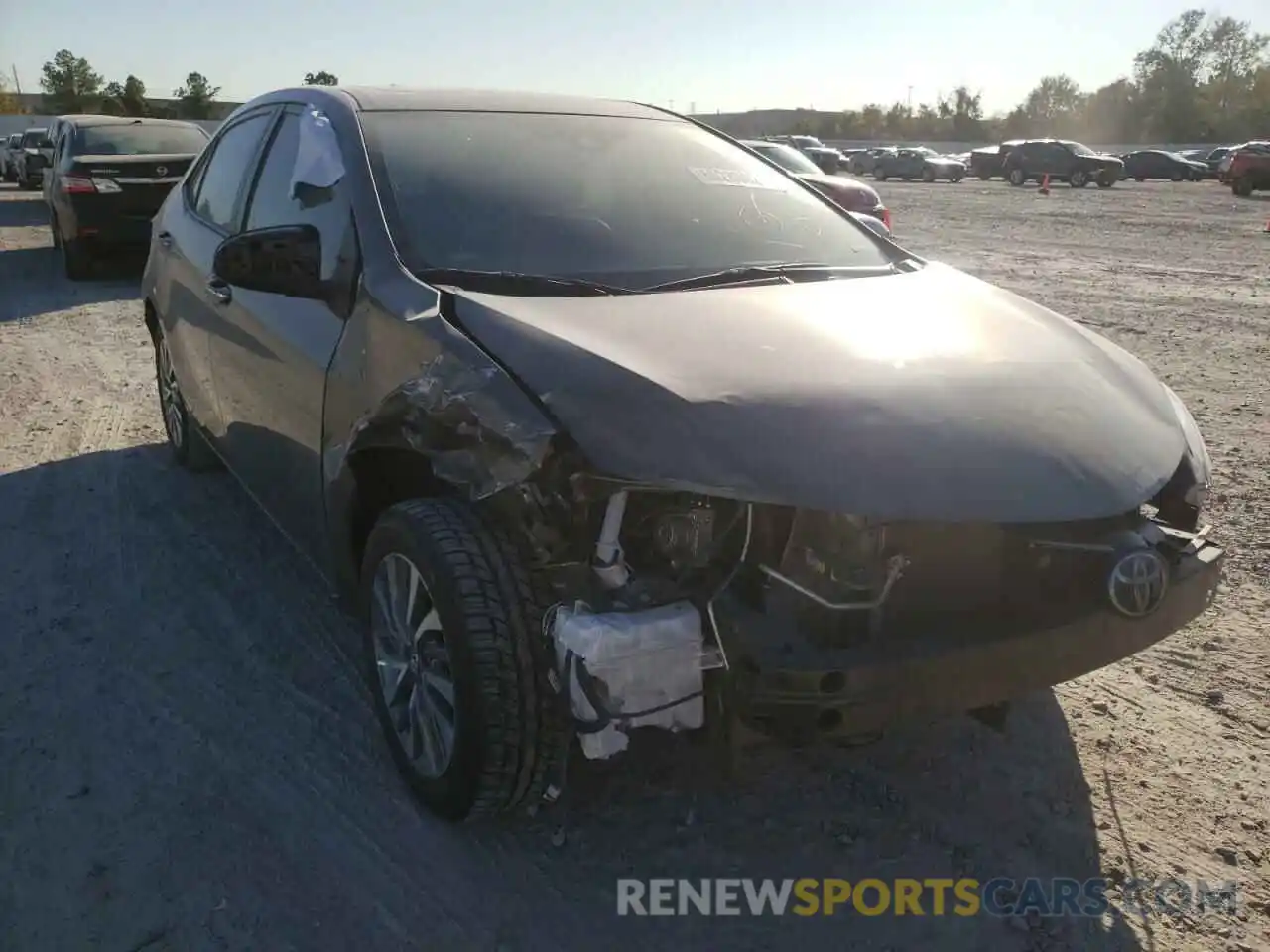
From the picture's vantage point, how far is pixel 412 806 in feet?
8.93

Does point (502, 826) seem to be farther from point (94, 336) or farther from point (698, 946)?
point (94, 336)

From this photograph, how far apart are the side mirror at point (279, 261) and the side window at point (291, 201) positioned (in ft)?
0.14

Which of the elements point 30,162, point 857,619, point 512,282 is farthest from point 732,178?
point 30,162

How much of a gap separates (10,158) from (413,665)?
103 ft

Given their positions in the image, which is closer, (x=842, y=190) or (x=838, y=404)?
(x=838, y=404)

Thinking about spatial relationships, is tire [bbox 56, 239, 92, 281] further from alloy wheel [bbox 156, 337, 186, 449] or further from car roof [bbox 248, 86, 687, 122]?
car roof [bbox 248, 86, 687, 122]

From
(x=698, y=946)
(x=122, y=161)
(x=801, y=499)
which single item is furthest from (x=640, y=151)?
(x=122, y=161)

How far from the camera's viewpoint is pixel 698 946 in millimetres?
2305

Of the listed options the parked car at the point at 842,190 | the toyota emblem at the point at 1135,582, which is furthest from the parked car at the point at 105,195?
the toyota emblem at the point at 1135,582

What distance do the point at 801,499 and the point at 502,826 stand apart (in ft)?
3.92

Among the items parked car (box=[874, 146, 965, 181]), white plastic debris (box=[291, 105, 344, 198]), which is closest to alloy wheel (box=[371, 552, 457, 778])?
white plastic debris (box=[291, 105, 344, 198])

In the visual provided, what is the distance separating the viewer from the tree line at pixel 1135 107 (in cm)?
7978

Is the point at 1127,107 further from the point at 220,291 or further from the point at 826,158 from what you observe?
the point at 220,291

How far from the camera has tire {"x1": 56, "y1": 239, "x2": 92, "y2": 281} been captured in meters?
11.1
